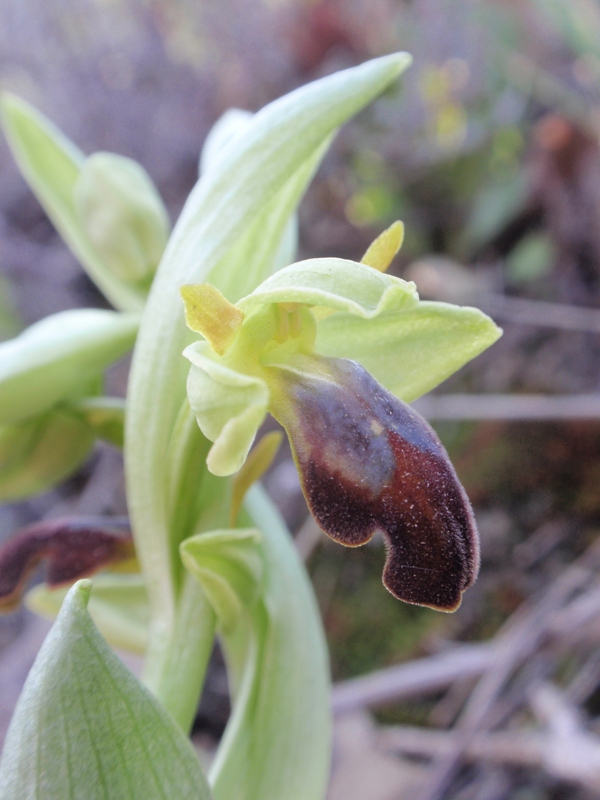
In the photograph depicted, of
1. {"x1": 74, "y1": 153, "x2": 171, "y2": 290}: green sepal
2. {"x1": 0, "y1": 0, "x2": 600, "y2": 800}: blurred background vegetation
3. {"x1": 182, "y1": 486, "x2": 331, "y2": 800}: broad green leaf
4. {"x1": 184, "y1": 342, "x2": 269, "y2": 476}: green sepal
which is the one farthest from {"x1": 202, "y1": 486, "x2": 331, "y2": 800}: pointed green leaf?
{"x1": 0, "y1": 0, "x2": 600, "y2": 800}: blurred background vegetation

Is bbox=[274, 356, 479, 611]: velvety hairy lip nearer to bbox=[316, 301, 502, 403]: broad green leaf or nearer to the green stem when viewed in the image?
bbox=[316, 301, 502, 403]: broad green leaf

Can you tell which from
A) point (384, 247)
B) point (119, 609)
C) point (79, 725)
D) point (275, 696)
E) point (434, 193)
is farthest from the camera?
point (434, 193)

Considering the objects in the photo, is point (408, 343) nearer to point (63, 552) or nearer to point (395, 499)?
point (395, 499)

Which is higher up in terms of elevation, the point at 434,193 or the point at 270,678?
the point at 270,678

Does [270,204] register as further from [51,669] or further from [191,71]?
[191,71]

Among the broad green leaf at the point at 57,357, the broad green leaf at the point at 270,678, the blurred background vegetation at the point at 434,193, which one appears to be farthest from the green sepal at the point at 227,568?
the blurred background vegetation at the point at 434,193

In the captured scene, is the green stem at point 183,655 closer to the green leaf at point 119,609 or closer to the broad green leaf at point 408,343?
the green leaf at point 119,609

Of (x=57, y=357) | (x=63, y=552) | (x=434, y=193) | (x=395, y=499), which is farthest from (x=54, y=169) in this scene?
(x=434, y=193)

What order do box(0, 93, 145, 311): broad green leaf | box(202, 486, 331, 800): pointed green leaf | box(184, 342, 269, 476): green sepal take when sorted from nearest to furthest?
box(184, 342, 269, 476): green sepal < box(202, 486, 331, 800): pointed green leaf < box(0, 93, 145, 311): broad green leaf
